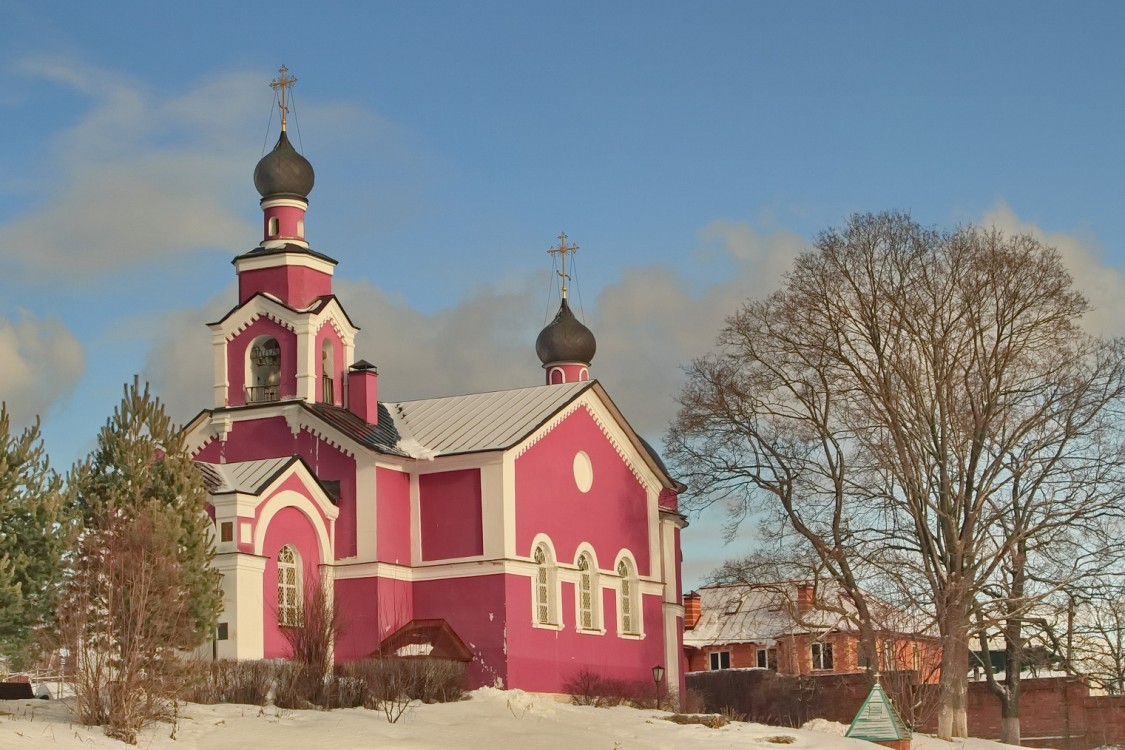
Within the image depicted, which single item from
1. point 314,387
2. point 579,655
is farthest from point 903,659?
point 314,387

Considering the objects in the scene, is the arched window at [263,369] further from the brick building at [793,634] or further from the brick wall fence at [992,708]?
the brick wall fence at [992,708]

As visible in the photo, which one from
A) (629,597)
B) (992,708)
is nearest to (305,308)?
(629,597)

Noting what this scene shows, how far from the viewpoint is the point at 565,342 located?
4459cm

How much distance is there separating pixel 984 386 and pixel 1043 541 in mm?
3170

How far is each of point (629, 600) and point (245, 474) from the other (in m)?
9.60

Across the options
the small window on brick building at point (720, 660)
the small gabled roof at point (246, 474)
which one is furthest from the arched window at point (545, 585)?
the small window on brick building at point (720, 660)

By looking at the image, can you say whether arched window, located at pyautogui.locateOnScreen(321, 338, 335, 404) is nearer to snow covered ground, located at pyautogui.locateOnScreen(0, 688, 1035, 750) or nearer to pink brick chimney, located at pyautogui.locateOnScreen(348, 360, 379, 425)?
pink brick chimney, located at pyautogui.locateOnScreen(348, 360, 379, 425)

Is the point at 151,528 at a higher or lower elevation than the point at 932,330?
lower

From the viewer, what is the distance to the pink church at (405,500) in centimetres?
2988

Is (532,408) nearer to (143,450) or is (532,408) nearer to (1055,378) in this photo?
(1055,378)

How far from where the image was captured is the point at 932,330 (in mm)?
31578

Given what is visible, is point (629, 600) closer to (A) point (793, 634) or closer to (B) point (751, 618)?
(A) point (793, 634)

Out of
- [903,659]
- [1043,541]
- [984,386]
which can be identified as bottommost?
[903,659]

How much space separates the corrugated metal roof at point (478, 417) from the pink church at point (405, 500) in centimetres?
6
